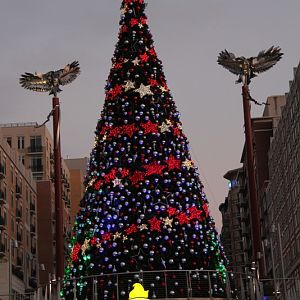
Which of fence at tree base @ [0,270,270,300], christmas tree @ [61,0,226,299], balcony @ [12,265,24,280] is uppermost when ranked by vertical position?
balcony @ [12,265,24,280]

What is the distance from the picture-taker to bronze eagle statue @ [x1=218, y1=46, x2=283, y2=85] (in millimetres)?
30203

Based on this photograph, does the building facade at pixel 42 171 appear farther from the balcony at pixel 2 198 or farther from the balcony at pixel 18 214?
the balcony at pixel 2 198

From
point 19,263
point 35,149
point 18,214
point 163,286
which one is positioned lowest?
point 163,286

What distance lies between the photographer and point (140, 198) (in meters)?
23.6

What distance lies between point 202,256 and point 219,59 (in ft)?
31.2

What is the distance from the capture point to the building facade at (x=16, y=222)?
61.5 meters

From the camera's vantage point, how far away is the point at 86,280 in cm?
2353

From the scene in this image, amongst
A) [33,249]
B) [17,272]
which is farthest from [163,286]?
[33,249]

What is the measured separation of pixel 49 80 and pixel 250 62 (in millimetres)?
7547

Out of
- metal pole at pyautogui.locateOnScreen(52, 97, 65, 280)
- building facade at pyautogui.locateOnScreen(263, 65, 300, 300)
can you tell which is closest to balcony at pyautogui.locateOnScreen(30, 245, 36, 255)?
building facade at pyautogui.locateOnScreen(263, 65, 300, 300)

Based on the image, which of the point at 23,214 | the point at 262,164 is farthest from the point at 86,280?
the point at 262,164

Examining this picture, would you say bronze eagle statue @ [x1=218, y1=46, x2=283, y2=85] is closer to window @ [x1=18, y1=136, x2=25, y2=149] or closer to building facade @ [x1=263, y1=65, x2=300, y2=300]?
building facade @ [x1=263, y1=65, x2=300, y2=300]

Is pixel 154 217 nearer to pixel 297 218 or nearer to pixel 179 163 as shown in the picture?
pixel 179 163

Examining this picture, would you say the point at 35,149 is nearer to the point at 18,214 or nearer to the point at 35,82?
the point at 18,214
